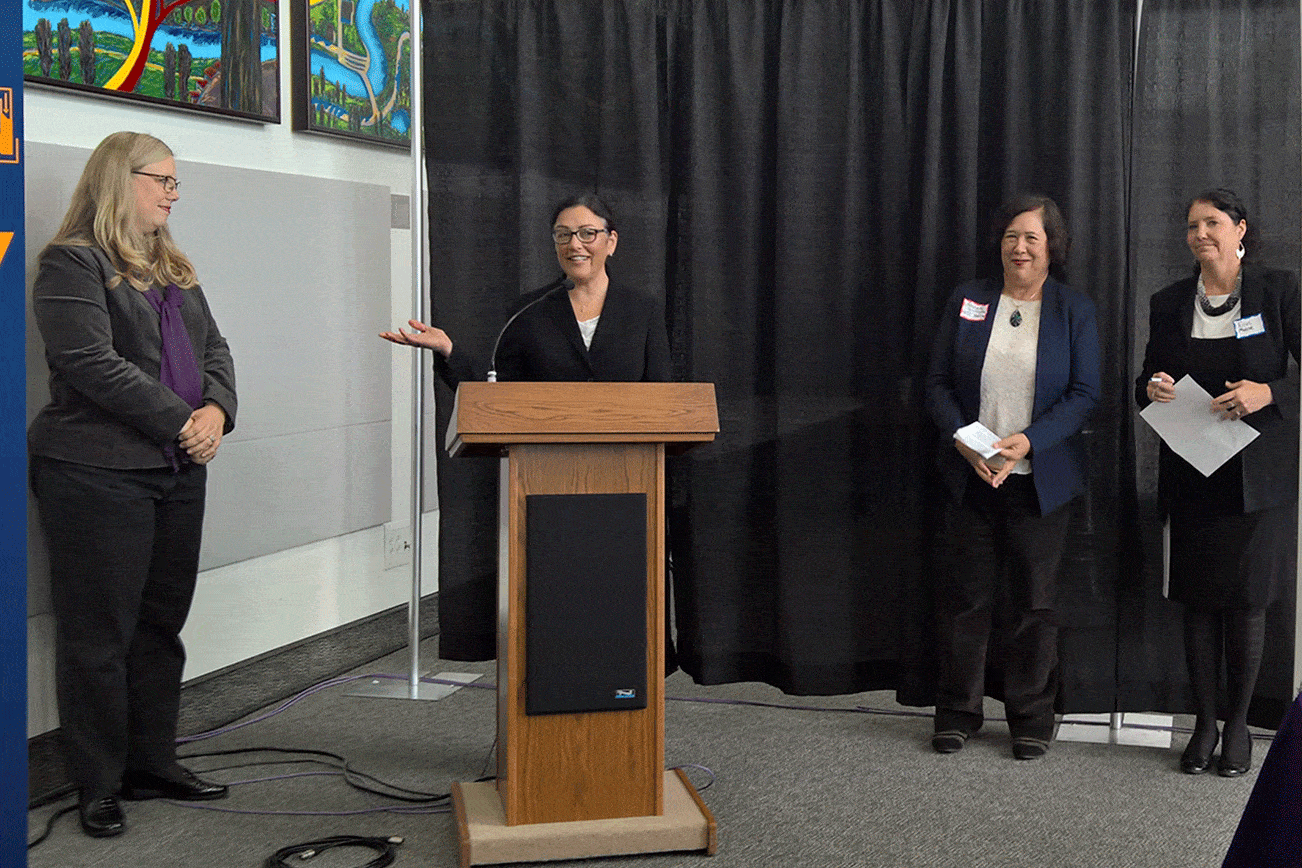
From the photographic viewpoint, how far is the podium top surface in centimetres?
255

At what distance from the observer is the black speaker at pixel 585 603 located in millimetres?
2635

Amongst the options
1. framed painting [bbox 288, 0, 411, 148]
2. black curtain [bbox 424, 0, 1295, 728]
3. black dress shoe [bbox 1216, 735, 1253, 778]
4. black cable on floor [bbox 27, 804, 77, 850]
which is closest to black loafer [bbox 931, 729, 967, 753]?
black curtain [bbox 424, 0, 1295, 728]

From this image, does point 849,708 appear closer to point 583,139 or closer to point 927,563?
point 927,563

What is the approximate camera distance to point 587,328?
130 inches

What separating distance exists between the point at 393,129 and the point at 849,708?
9.01 ft

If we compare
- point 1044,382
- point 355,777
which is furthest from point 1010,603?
point 355,777

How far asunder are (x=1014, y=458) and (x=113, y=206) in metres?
2.45

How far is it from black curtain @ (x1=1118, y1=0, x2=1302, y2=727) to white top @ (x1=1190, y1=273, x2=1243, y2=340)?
0.73 ft

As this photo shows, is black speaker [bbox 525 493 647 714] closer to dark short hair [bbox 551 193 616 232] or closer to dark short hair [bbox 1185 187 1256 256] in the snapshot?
dark short hair [bbox 551 193 616 232]

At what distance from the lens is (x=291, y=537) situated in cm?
411

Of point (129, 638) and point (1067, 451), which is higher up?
point (1067, 451)

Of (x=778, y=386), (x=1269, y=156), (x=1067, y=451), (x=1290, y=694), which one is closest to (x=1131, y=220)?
(x=1269, y=156)

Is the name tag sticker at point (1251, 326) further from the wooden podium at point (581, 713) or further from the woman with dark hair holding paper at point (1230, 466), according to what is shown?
the wooden podium at point (581, 713)

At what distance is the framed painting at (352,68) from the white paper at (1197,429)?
2.57 meters
